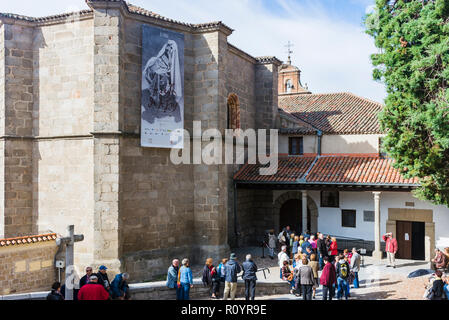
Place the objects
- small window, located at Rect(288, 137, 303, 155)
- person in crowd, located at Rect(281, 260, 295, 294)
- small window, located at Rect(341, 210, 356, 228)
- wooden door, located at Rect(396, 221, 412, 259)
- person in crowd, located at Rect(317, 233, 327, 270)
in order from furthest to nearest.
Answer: small window, located at Rect(288, 137, 303, 155) < small window, located at Rect(341, 210, 356, 228) < wooden door, located at Rect(396, 221, 412, 259) < person in crowd, located at Rect(317, 233, 327, 270) < person in crowd, located at Rect(281, 260, 295, 294)

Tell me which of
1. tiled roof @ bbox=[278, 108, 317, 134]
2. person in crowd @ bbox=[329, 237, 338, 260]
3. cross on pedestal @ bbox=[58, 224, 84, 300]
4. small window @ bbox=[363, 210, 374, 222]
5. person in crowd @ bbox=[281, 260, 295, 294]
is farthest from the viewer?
tiled roof @ bbox=[278, 108, 317, 134]

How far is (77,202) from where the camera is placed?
561 inches

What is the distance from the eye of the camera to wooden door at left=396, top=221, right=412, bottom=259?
17.2m

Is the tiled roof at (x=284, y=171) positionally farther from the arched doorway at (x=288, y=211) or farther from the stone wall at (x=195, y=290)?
the stone wall at (x=195, y=290)

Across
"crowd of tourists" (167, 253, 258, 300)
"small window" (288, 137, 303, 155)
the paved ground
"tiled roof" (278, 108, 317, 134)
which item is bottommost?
the paved ground

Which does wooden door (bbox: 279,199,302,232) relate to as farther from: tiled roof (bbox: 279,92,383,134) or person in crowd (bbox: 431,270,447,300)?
person in crowd (bbox: 431,270,447,300)

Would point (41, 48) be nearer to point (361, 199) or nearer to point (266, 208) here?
point (266, 208)

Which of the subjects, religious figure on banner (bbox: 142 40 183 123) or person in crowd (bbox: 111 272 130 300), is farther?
religious figure on banner (bbox: 142 40 183 123)

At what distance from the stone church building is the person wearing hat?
3.96 m

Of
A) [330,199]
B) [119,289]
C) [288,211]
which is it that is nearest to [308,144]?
[330,199]

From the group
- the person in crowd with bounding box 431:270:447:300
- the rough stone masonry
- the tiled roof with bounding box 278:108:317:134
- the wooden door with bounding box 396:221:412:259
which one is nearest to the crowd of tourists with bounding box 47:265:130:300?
the rough stone masonry

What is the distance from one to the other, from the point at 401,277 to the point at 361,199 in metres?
4.76

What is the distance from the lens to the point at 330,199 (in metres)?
18.8
